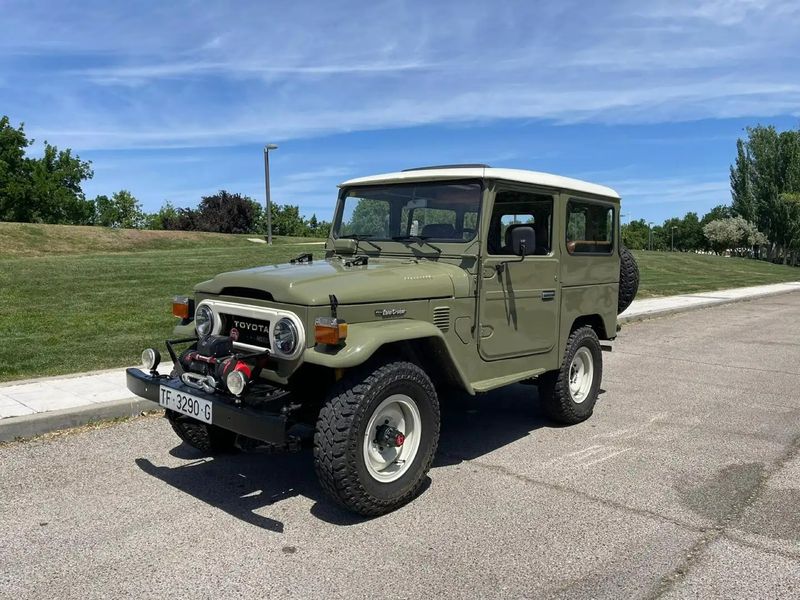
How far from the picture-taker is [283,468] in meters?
4.76

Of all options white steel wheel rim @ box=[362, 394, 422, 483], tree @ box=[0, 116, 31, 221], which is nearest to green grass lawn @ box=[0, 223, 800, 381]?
white steel wheel rim @ box=[362, 394, 422, 483]

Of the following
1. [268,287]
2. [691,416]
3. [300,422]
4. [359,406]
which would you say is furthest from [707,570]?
[691,416]

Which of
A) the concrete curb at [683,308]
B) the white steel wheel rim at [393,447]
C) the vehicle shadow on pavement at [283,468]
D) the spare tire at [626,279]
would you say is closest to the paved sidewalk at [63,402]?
the vehicle shadow on pavement at [283,468]

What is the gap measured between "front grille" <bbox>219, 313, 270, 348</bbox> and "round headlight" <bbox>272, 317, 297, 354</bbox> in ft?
0.63

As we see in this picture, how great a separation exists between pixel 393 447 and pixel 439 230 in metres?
1.73

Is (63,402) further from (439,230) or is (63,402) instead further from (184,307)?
(439,230)

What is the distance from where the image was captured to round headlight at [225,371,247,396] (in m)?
3.65

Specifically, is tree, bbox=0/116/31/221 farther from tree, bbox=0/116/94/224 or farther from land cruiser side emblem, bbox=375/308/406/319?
land cruiser side emblem, bbox=375/308/406/319

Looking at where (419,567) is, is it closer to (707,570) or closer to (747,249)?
(707,570)

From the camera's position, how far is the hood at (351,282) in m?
3.93

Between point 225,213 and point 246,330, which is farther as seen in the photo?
point 225,213

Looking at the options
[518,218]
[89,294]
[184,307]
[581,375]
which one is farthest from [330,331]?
[89,294]

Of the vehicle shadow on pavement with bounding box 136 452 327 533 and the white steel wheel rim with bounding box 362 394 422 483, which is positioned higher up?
the white steel wheel rim with bounding box 362 394 422 483

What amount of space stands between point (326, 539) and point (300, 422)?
0.73m
